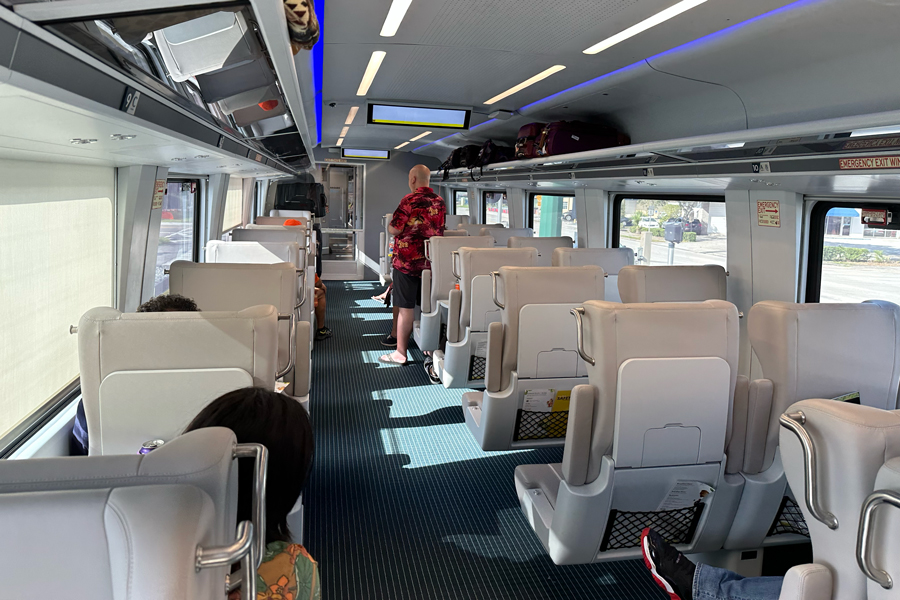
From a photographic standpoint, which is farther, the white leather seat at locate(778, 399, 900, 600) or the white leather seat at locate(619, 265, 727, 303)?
the white leather seat at locate(619, 265, 727, 303)

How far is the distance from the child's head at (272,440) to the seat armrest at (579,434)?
4.62ft

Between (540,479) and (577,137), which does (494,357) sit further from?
(577,137)

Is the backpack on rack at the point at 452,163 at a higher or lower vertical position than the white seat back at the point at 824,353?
higher

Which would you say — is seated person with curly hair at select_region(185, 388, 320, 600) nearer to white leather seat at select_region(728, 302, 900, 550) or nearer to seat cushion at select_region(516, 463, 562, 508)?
seat cushion at select_region(516, 463, 562, 508)

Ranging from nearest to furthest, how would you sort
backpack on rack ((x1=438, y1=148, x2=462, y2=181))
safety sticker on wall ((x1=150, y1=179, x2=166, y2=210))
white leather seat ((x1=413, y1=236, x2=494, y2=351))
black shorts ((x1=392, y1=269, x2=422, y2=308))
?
safety sticker on wall ((x1=150, y1=179, x2=166, y2=210))
white leather seat ((x1=413, y1=236, x2=494, y2=351))
black shorts ((x1=392, y1=269, x2=422, y2=308))
backpack on rack ((x1=438, y1=148, x2=462, y2=181))

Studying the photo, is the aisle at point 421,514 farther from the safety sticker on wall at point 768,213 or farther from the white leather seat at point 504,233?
the white leather seat at point 504,233

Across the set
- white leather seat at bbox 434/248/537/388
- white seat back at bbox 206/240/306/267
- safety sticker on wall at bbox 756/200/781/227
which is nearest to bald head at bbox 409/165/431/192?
white leather seat at bbox 434/248/537/388

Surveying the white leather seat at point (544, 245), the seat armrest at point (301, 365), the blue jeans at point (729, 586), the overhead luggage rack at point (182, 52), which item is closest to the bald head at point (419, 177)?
the white leather seat at point (544, 245)

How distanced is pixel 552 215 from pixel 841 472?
330 inches

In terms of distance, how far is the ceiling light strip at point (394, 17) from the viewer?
11.1 ft

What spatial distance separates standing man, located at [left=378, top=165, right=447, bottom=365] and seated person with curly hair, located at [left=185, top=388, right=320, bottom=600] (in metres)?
5.43

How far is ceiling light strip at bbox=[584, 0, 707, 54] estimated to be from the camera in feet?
10.1

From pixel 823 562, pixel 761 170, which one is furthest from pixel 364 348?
pixel 823 562

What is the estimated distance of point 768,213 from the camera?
4.49 meters
